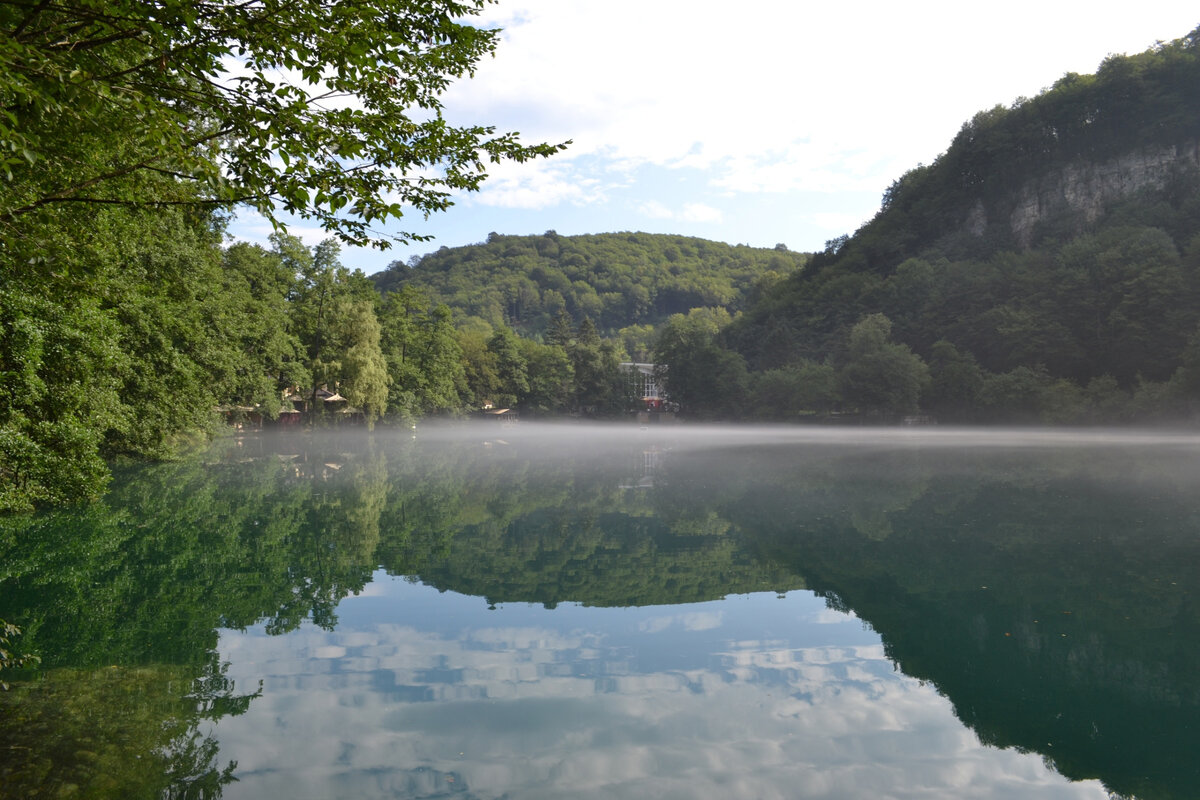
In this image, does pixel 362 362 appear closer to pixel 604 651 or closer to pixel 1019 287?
pixel 604 651

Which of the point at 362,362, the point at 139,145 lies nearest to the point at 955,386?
the point at 362,362

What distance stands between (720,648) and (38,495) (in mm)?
13023

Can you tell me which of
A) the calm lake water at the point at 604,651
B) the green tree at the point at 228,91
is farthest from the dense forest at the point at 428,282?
the calm lake water at the point at 604,651

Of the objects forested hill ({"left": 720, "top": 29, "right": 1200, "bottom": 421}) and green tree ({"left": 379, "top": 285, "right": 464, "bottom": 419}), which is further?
forested hill ({"left": 720, "top": 29, "right": 1200, "bottom": 421})

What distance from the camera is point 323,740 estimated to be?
22.5ft

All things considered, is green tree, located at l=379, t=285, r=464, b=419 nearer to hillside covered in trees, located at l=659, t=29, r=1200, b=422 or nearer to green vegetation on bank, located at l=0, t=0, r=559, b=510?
hillside covered in trees, located at l=659, t=29, r=1200, b=422

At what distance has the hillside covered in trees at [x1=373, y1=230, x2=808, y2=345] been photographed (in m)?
167

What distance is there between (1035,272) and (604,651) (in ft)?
273

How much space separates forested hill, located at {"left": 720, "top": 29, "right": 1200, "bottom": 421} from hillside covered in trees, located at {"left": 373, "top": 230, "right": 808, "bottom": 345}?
55915mm

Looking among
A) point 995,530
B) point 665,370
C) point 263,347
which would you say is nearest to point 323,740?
point 995,530

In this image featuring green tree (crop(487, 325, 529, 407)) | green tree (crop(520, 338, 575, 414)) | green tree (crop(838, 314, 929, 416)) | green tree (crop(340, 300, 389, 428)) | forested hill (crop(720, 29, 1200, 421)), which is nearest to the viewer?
green tree (crop(340, 300, 389, 428))

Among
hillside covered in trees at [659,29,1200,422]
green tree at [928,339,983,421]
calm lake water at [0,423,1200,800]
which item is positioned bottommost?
calm lake water at [0,423,1200,800]

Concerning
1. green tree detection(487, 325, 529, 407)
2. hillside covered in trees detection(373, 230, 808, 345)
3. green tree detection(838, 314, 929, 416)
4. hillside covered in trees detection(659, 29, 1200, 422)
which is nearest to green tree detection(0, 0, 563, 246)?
hillside covered in trees detection(659, 29, 1200, 422)

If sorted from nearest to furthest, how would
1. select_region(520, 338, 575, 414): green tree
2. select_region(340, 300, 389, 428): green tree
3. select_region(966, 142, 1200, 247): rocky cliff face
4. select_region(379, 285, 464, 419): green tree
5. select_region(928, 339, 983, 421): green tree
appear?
1. select_region(340, 300, 389, 428): green tree
2. select_region(379, 285, 464, 419): green tree
3. select_region(928, 339, 983, 421): green tree
4. select_region(966, 142, 1200, 247): rocky cliff face
5. select_region(520, 338, 575, 414): green tree
